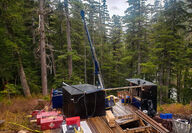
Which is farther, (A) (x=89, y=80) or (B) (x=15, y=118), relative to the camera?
(A) (x=89, y=80)

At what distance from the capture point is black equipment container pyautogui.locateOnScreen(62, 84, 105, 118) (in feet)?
17.4

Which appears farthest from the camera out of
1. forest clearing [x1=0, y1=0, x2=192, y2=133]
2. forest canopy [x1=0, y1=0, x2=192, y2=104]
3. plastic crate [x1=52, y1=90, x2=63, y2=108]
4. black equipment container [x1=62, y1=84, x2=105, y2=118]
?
forest canopy [x1=0, y1=0, x2=192, y2=104]

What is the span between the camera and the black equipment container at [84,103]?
17.4ft

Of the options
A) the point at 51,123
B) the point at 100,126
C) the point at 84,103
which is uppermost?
the point at 84,103

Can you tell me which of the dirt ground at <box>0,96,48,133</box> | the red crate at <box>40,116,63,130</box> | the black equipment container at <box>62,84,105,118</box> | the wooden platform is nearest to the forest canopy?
the dirt ground at <box>0,96,48,133</box>

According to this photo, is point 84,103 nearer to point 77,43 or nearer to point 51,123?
point 51,123

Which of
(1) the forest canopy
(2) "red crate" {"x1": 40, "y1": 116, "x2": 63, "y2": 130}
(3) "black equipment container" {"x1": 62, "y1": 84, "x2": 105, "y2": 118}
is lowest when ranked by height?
(2) "red crate" {"x1": 40, "y1": 116, "x2": 63, "y2": 130}

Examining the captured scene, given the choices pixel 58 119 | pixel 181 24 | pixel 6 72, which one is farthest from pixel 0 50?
pixel 181 24

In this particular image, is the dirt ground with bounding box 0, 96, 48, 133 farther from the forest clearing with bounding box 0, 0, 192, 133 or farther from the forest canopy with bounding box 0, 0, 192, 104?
Result: the forest canopy with bounding box 0, 0, 192, 104

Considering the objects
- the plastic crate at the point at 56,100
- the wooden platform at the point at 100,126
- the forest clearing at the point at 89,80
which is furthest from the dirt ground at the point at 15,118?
the wooden platform at the point at 100,126

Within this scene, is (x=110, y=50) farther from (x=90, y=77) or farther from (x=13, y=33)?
(x=13, y=33)

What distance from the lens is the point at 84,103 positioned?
5.48 m

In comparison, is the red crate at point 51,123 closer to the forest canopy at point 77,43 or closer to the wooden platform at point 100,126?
the wooden platform at point 100,126

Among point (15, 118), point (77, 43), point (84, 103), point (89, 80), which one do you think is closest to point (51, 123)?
point (84, 103)
